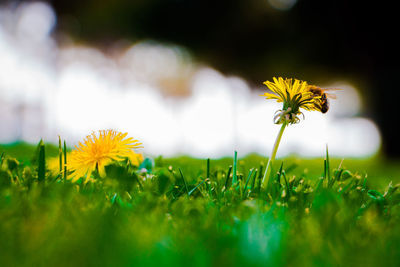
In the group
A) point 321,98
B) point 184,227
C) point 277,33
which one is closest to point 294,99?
point 321,98

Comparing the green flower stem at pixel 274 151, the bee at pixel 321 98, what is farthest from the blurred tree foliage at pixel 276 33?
the green flower stem at pixel 274 151

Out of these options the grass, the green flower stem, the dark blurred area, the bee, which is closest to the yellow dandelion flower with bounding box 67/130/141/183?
the grass

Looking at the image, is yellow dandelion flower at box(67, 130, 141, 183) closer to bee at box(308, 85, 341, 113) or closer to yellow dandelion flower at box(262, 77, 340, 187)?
yellow dandelion flower at box(262, 77, 340, 187)

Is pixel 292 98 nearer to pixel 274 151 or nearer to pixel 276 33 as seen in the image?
pixel 274 151

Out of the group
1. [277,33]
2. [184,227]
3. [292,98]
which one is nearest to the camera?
[184,227]

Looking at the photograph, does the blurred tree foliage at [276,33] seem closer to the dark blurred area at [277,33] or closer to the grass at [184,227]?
the dark blurred area at [277,33]
